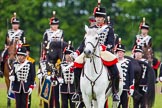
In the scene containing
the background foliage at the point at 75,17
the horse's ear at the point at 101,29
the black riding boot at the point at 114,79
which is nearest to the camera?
the horse's ear at the point at 101,29

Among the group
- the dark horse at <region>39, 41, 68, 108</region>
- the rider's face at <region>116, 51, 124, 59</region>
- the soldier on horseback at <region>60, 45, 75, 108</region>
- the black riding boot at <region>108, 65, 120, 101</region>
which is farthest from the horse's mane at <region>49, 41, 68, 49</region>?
the black riding boot at <region>108, 65, 120, 101</region>

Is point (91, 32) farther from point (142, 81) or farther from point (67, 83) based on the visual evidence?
point (142, 81)

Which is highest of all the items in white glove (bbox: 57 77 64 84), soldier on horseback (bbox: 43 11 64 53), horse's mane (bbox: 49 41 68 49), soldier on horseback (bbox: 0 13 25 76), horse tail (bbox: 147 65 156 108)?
horse's mane (bbox: 49 41 68 49)

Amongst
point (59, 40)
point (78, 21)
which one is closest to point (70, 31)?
point (78, 21)

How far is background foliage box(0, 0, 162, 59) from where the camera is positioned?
45.3m

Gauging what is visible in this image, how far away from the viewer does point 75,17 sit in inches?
1913

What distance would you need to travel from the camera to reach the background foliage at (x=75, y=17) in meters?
45.3

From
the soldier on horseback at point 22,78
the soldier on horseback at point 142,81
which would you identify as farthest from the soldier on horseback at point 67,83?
the soldier on horseback at point 142,81

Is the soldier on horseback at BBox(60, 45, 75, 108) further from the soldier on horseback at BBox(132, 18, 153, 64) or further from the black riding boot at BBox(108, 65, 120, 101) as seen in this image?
the soldier on horseback at BBox(132, 18, 153, 64)

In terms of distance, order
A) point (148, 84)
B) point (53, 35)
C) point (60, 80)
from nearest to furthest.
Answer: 1. point (60, 80)
2. point (148, 84)
3. point (53, 35)

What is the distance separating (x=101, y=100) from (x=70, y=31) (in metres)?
33.8

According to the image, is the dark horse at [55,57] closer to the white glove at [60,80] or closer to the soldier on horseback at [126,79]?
the white glove at [60,80]

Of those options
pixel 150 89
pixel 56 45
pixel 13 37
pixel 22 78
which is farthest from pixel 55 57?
pixel 13 37

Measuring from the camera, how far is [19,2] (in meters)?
45.9
